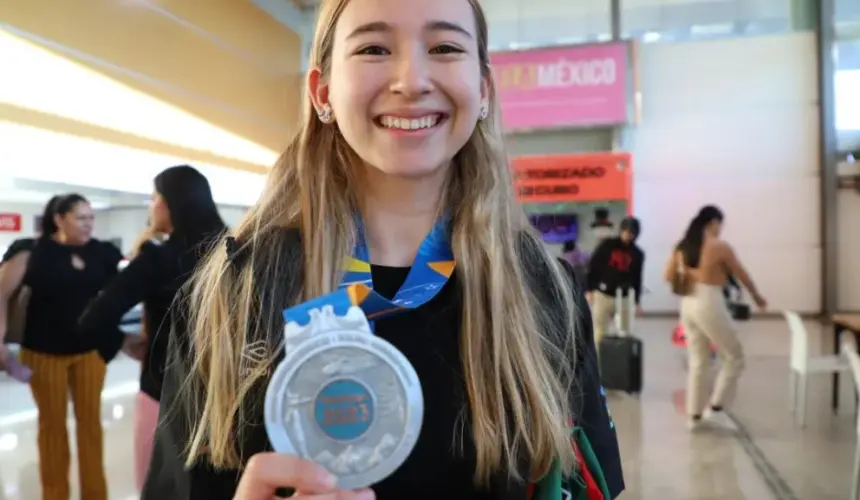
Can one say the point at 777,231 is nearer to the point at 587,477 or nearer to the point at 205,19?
the point at 205,19

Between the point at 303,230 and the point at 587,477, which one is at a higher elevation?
the point at 303,230

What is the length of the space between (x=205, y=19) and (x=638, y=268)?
4.72 m

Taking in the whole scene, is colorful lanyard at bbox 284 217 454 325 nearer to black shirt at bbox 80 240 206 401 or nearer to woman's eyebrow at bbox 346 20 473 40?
woman's eyebrow at bbox 346 20 473 40

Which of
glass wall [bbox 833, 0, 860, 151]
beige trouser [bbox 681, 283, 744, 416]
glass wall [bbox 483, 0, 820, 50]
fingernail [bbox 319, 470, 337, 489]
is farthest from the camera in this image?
glass wall [bbox 483, 0, 820, 50]

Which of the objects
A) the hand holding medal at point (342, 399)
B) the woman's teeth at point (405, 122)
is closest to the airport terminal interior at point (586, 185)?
the woman's teeth at point (405, 122)

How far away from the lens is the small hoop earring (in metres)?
0.95

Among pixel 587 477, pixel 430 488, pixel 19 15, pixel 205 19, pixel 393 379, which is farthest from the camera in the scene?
pixel 205 19

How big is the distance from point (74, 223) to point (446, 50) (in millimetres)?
3003

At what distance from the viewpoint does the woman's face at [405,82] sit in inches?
33.6

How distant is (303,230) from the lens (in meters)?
0.93

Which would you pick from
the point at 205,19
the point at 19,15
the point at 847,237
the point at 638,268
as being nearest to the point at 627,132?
the point at 847,237

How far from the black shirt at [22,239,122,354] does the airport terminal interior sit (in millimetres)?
15

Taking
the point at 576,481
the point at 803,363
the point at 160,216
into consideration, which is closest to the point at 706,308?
the point at 803,363

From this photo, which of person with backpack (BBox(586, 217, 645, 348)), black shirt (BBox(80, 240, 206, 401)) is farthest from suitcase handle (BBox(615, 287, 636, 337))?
black shirt (BBox(80, 240, 206, 401))
